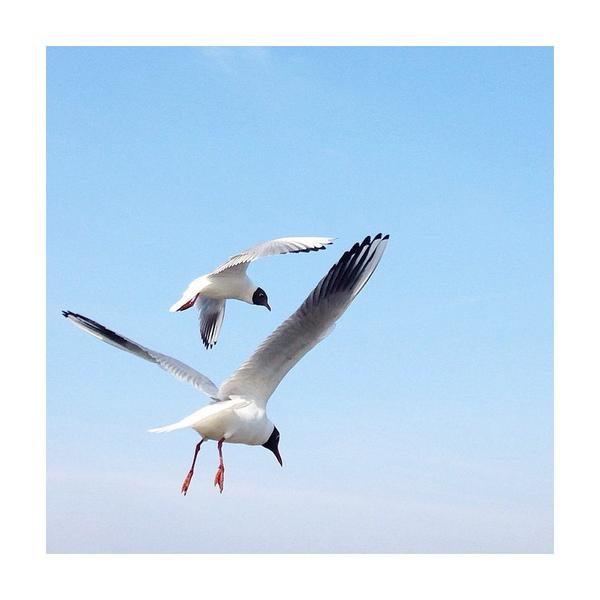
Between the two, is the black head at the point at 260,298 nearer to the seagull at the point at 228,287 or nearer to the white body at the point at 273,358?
the seagull at the point at 228,287

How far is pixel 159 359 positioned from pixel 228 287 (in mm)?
1457

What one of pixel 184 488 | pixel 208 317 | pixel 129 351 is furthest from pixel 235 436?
pixel 208 317

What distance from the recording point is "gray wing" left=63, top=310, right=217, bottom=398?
4332mm

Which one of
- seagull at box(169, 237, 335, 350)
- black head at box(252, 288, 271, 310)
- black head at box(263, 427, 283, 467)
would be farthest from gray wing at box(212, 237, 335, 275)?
black head at box(263, 427, 283, 467)

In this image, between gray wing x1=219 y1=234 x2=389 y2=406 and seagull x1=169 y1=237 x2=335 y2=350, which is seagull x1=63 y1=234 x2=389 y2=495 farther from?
seagull x1=169 y1=237 x2=335 y2=350

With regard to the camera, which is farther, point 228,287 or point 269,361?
point 228,287

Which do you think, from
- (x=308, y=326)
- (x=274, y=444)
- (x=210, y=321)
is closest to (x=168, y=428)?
(x=308, y=326)

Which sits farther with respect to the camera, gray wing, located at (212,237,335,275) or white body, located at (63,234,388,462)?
gray wing, located at (212,237,335,275)

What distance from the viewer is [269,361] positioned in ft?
13.9

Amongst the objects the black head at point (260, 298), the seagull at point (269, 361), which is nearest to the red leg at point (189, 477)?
the seagull at point (269, 361)

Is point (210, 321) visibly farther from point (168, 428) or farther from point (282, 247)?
point (168, 428)
